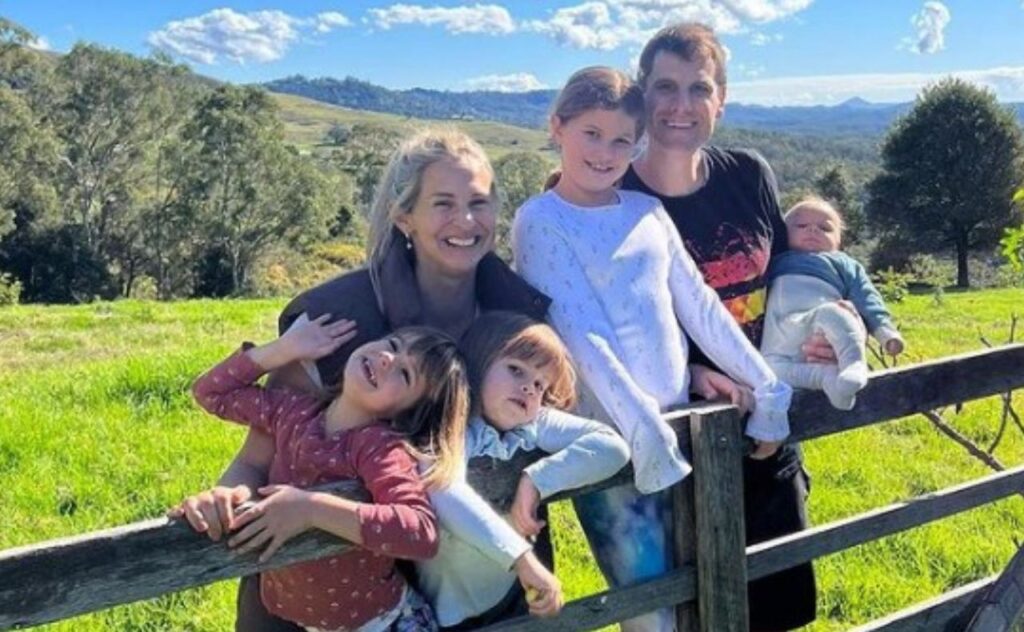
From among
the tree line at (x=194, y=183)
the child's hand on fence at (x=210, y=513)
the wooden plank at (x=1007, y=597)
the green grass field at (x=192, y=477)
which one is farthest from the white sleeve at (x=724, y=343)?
the tree line at (x=194, y=183)

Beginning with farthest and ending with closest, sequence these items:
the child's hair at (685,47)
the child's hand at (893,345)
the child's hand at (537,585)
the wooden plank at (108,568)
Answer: the child's hand at (893,345) → the child's hair at (685,47) → the child's hand at (537,585) → the wooden plank at (108,568)

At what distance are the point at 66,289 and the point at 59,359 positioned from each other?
30637mm

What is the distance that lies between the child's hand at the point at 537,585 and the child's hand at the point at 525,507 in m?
0.11

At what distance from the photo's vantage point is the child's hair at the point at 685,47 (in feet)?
11.4

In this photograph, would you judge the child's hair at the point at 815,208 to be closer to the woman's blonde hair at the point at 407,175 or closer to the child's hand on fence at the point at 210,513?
the woman's blonde hair at the point at 407,175

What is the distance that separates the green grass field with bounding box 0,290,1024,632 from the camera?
18.0ft

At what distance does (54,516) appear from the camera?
19.7 ft

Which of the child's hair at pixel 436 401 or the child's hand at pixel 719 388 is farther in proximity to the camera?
the child's hand at pixel 719 388

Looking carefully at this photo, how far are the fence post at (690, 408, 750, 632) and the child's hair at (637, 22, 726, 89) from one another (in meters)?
1.19

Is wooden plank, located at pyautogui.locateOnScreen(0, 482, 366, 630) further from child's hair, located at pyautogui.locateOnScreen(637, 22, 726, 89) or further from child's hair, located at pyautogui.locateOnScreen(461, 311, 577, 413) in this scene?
child's hair, located at pyautogui.locateOnScreen(637, 22, 726, 89)

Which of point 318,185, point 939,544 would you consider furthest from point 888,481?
point 318,185

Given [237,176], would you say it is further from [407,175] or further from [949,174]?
[407,175]

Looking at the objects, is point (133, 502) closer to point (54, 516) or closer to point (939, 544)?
point (54, 516)

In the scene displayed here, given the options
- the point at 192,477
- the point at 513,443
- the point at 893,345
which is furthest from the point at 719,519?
the point at 192,477
